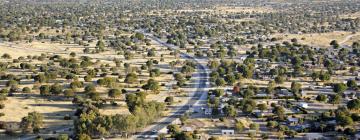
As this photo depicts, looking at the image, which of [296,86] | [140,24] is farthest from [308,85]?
[140,24]

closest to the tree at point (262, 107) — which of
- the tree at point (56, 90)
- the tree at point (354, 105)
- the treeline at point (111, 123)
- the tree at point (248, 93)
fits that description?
the tree at point (248, 93)

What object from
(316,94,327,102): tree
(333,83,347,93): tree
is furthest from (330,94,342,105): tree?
(333,83,347,93): tree

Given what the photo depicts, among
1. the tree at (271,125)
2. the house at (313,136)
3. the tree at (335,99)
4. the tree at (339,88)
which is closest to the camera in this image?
the house at (313,136)

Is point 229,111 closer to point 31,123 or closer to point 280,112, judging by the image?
point 280,112

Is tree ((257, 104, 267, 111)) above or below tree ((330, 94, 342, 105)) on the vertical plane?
below

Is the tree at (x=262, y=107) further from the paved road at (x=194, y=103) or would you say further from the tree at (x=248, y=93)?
the paved road at (x=194, y=103)

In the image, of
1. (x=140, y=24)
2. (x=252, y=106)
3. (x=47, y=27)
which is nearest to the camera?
(x=252, y=106)

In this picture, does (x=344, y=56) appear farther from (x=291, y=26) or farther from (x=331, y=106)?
(x=291, y=26)

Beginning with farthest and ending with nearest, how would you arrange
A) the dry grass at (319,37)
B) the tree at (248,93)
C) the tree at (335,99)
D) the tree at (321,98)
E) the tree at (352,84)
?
the dry grass at (319,37)
the tree at (352,84)
the tree at (248,93)
the tree at (321,98)
the tree at (335,99)

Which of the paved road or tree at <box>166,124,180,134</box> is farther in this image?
the paved road

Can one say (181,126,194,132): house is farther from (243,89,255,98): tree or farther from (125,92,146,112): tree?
(243,89,255,98): tree

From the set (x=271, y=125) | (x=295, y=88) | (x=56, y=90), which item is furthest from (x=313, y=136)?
(x=56, y=90)
